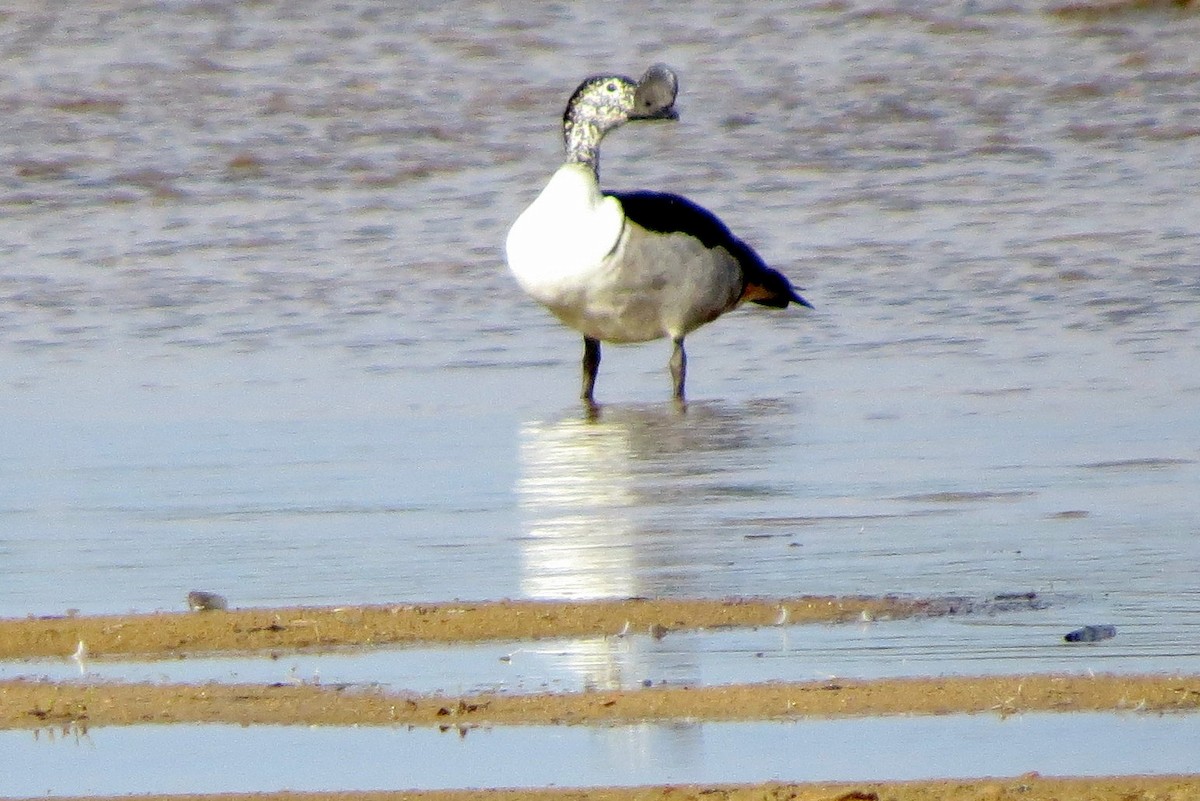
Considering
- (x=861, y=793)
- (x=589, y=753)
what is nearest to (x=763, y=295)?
(x=589, y=753)

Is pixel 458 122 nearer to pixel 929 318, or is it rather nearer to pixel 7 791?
pixel 929 318

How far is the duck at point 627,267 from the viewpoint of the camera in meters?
9.63

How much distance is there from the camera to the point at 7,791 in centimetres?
424

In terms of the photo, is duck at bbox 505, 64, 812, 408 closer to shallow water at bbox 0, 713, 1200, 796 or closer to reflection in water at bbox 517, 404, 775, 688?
reflection in water at bbox 517, 404, 775, 688

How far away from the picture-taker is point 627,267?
975 centimetres

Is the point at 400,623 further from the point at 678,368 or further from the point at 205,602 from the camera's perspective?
the point at 678,368

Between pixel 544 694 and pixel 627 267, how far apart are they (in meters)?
5.05

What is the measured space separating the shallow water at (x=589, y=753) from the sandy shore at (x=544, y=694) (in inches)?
2.4

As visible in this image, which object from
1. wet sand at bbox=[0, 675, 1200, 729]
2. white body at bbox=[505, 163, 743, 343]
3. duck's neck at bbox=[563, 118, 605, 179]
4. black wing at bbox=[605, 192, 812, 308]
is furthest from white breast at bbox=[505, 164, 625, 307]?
wet sand at bbox=[0, 675, 1200, 729]

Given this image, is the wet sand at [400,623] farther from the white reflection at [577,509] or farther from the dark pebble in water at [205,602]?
the white reflection at [577,509]

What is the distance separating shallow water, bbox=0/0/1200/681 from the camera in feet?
21.0

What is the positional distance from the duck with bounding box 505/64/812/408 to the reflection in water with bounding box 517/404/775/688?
0.57 metres

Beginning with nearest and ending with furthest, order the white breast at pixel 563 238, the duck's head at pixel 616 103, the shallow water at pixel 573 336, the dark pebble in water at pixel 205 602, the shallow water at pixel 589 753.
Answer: the shallow water at pixel 589 753
the dark pebble in water at pixel 205 602
the shallow water at pixel 573 336
the white breast at pixel 563 238
the duck's head at pixel 616 103

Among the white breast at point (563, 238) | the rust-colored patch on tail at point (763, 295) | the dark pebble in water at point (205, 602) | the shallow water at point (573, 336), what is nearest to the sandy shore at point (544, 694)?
the dark pebble in water at point (205, 602)
